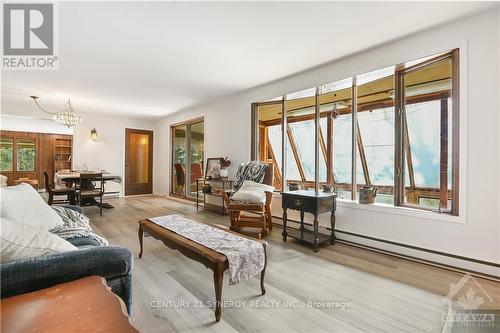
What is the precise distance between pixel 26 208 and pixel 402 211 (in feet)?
12.0

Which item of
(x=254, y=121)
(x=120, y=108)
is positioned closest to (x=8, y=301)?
(x=254, y=121)

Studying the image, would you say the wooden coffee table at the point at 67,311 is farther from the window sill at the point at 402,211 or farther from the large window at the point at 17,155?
the large window at the point at 17,155

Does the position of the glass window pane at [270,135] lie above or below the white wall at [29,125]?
below

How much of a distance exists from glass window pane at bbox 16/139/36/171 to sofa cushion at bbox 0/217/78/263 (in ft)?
30.1

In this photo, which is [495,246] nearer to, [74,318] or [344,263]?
[344,263]

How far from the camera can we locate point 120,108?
21.3ft

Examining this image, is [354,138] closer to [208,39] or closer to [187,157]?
[208,39]

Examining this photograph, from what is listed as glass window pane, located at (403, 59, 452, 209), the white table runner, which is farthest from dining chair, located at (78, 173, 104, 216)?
glass window pane, located at (403, 59, 452, 209)

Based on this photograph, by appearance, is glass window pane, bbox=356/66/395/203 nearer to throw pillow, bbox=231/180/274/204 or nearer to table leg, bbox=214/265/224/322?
throw pillow, bbox=231/180/274/204

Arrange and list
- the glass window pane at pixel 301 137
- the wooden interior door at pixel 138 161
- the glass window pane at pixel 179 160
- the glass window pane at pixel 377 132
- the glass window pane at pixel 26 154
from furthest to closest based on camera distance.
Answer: the glass window pane at pixel 26 154 → the wooden interior door at pixel 138 161 → the glass window pane at pixel 179 160 → the glass window pane at pixel 301 137 → the glass window pane at pixel 377 132

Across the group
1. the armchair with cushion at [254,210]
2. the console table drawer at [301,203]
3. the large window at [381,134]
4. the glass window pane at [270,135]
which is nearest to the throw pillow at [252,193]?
the armchair with cushion at [254,210]

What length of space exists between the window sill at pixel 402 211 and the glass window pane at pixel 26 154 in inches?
380

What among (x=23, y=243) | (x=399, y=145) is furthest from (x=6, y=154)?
(x=399, y=145)

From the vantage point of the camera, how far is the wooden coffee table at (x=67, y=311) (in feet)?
2.37
